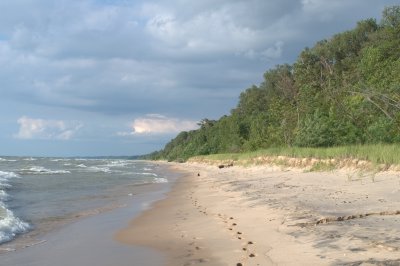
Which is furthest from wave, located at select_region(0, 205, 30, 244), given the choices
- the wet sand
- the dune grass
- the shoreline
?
the dune grass

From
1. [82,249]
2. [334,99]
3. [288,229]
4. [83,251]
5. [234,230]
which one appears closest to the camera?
[288,229]

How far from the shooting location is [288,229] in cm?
831

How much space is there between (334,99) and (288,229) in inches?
1254

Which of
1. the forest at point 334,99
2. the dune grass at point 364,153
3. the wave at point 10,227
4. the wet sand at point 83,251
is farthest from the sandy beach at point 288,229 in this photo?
the forest at point 334,99

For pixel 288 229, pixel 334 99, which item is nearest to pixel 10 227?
pixel 288 229

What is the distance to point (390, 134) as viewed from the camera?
26328mm

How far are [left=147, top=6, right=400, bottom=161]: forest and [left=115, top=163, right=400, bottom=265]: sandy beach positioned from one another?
597 inches

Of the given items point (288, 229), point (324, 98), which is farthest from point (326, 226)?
point (324, 98)

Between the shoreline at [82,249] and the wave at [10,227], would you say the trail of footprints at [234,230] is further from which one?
the wave at [10,227]

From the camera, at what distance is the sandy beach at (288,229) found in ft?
20.5

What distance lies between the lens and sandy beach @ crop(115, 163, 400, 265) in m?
6.26

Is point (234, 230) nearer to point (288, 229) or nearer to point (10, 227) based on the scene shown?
point (288, 229)

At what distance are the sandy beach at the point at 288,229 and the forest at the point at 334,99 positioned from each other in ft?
49.8

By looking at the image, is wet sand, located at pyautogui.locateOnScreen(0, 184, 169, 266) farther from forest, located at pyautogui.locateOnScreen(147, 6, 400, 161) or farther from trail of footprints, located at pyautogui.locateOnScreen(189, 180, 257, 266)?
forest, located at pyautogui.locateOnScreen(147, 6, 400, 161)
